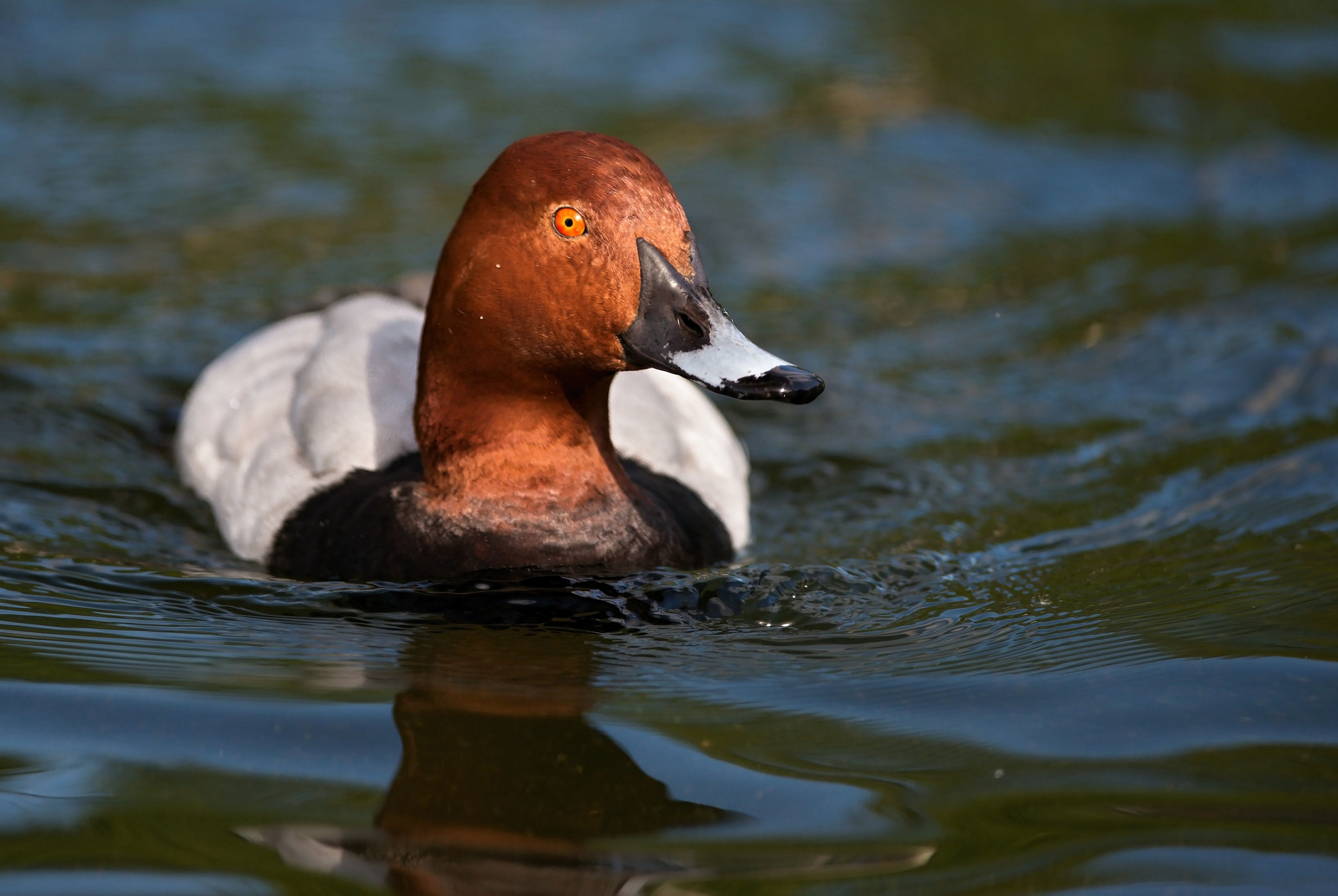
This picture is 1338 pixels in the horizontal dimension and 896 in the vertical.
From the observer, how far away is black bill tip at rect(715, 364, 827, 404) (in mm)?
3338

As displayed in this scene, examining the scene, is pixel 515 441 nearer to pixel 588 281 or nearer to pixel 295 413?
pixel 588 281

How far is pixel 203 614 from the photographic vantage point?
152 inches

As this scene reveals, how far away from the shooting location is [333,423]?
466cm

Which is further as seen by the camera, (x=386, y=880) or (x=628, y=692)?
(x=628, y=692)

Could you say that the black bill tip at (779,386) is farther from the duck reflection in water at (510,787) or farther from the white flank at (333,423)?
the white flank at (333,423)

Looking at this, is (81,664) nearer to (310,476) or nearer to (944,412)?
(310,476)

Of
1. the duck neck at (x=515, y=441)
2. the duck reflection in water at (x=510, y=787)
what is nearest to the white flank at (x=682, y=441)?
the duck neck at (x=515, y=441)

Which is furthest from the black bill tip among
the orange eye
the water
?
the water

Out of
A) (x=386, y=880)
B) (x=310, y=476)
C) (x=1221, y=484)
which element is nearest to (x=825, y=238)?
(x=1221, y=484)

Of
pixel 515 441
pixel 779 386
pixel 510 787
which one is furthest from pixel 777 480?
pixel 510 787

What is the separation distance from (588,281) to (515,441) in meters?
0.57

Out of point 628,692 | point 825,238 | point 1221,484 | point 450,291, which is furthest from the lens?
point 825,238

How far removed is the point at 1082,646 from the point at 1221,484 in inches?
63.6

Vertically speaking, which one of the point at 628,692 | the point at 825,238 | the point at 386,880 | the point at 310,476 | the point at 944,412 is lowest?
the point at 386,880
